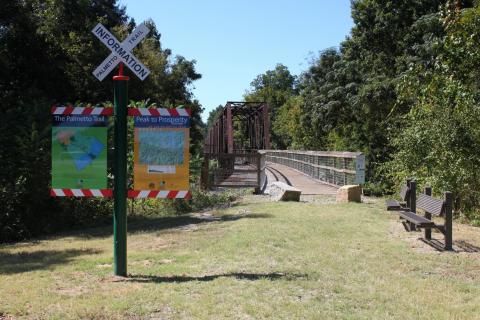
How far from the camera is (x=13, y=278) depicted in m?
6.21

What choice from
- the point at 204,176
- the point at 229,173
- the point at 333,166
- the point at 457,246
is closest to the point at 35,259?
the point at 457,246

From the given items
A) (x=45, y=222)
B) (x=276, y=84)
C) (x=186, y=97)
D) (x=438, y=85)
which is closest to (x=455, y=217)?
(x=438, y=85)

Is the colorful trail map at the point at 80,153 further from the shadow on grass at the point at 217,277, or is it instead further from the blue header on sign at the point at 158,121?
the shadow on grass at the point at 217,277

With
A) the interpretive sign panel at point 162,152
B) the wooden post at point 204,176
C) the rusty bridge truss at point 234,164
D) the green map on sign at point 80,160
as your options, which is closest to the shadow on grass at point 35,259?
the green map on sign at point 80,160

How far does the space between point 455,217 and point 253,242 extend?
19.9 feet

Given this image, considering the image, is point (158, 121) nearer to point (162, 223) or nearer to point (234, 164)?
point (162, 223)

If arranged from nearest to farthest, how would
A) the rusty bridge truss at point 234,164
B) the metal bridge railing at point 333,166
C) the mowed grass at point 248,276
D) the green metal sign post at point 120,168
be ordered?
the mowed grass at point 248,276 → the green metal sign post at point 120,168 → the metal bridge railing at point 333,166 → the rusty bridge truss at point 234,164

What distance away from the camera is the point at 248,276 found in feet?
19.7

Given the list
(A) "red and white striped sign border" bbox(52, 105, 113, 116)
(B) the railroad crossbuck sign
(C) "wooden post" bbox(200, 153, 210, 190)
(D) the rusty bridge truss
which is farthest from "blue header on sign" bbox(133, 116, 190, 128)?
(C) "wooden post" bbox(200, 153, 210, 190)

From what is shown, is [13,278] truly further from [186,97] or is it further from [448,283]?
[186,97]

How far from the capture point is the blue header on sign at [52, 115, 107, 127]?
646cm

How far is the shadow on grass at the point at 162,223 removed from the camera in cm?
1057

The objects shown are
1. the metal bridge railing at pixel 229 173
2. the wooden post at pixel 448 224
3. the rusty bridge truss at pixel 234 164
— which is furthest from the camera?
the rusty bridge truss at pixel 234 164

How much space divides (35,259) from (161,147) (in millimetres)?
2700
